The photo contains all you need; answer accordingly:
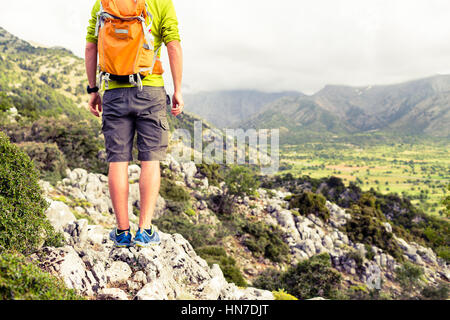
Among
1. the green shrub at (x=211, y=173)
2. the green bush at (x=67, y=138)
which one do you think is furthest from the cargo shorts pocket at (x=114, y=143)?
the green shrub at (x=211, y=173)

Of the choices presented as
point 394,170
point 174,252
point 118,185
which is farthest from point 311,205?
point 394,170

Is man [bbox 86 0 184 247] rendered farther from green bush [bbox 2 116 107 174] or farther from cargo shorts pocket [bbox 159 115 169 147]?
green bush [bbox 2 116 107 174]

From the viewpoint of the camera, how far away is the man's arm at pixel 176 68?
3418 millimetres

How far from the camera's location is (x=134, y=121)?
11.4 feet

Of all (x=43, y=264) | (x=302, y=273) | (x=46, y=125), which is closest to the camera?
(x=43, y=264)

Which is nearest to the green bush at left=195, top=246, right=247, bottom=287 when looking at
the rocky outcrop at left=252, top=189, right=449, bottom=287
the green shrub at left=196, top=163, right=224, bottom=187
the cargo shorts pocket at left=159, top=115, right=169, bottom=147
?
the cargo shorts pocket at left=159, top=115, right=169, bottom=147

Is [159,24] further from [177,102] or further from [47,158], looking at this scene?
[47,158]

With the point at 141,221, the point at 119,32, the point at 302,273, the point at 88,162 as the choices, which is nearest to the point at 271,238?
the point at 302,273

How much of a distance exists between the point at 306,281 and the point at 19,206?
52.8ft

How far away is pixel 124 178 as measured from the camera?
350cm

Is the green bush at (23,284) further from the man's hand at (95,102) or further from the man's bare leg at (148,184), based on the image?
the man's hand at (95,102)

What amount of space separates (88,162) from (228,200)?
1398cm
